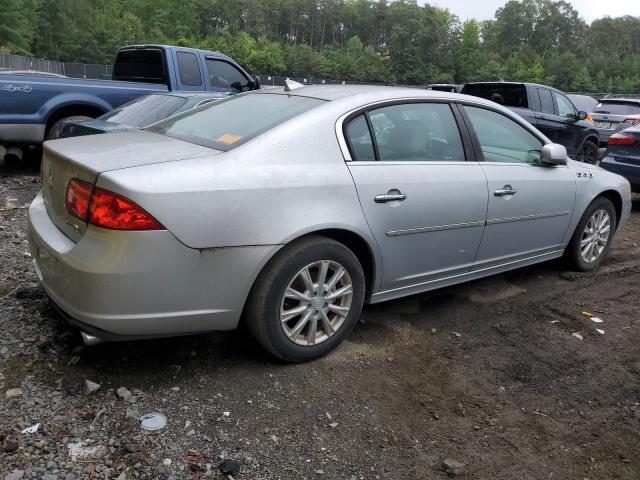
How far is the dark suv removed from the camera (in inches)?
436

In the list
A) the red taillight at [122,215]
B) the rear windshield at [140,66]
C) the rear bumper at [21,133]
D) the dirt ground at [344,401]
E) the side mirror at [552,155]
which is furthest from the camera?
the rear windshield at [140,66]

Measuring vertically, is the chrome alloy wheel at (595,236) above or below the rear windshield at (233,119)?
below

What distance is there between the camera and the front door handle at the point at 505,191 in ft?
13.4

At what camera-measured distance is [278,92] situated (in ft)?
13.0

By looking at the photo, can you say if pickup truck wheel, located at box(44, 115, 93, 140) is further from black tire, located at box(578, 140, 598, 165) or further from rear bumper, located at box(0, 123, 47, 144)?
black tire, located at box(578, 140, 598, 165)

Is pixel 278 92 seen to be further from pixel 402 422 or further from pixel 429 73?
pixel 429 73

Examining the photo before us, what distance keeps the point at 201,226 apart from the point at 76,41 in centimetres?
7958

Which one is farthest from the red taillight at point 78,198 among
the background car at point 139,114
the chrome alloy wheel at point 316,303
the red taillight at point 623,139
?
the red taillight at point 623,139

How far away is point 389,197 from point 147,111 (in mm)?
4149

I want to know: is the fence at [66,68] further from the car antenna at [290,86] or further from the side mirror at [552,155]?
the car antenna at [290,86]

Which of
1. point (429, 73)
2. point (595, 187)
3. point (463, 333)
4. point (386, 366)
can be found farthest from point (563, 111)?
point (429, 73)

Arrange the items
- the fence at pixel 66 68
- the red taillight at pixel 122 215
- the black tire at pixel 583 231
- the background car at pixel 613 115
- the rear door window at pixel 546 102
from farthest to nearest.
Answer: the fence at pixel 66 68 < the background car at pixel 613 115 < the rear door window at pixel 546 102 < the black tire at pixel 583 231 < the red taillight at pixel 122 215

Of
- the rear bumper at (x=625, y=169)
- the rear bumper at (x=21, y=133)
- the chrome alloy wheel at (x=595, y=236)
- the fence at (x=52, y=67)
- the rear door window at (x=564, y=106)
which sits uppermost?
the rear door window at (x=564, y=106)

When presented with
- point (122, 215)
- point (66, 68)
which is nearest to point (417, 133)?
point (122, 215)
